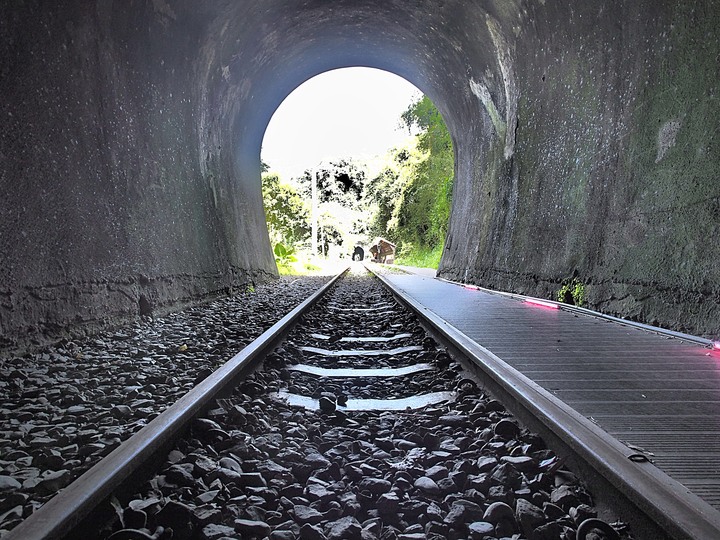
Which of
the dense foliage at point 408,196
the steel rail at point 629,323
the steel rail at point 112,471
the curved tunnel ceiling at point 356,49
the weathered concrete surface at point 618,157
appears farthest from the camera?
the dense foliage at point 408,196

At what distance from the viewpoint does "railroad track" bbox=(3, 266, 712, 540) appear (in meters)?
1.43

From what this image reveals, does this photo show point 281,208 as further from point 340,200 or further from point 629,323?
point 629,323

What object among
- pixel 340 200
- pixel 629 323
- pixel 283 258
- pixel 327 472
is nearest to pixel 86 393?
pixel 327 472

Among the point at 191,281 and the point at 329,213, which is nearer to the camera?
the point at 191,281

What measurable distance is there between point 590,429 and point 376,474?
760 millimetres

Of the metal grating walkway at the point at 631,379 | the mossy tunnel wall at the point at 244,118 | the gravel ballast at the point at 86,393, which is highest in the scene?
the mossy tunnel wall at the point at 244,118

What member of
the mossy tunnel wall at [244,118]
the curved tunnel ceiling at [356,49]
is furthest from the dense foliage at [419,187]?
the mossy tunnel wall at [244,118]

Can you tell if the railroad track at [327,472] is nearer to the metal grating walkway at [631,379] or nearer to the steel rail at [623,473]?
the steel rail at [623,473]

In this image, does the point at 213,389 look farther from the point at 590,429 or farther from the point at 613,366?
the point at 613,366

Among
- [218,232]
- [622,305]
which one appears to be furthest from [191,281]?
[622,305]

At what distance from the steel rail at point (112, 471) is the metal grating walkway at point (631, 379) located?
1595 mm

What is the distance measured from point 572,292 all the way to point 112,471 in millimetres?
5623

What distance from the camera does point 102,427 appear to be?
7.20 feet

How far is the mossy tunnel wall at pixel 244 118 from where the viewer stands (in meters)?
3.71
